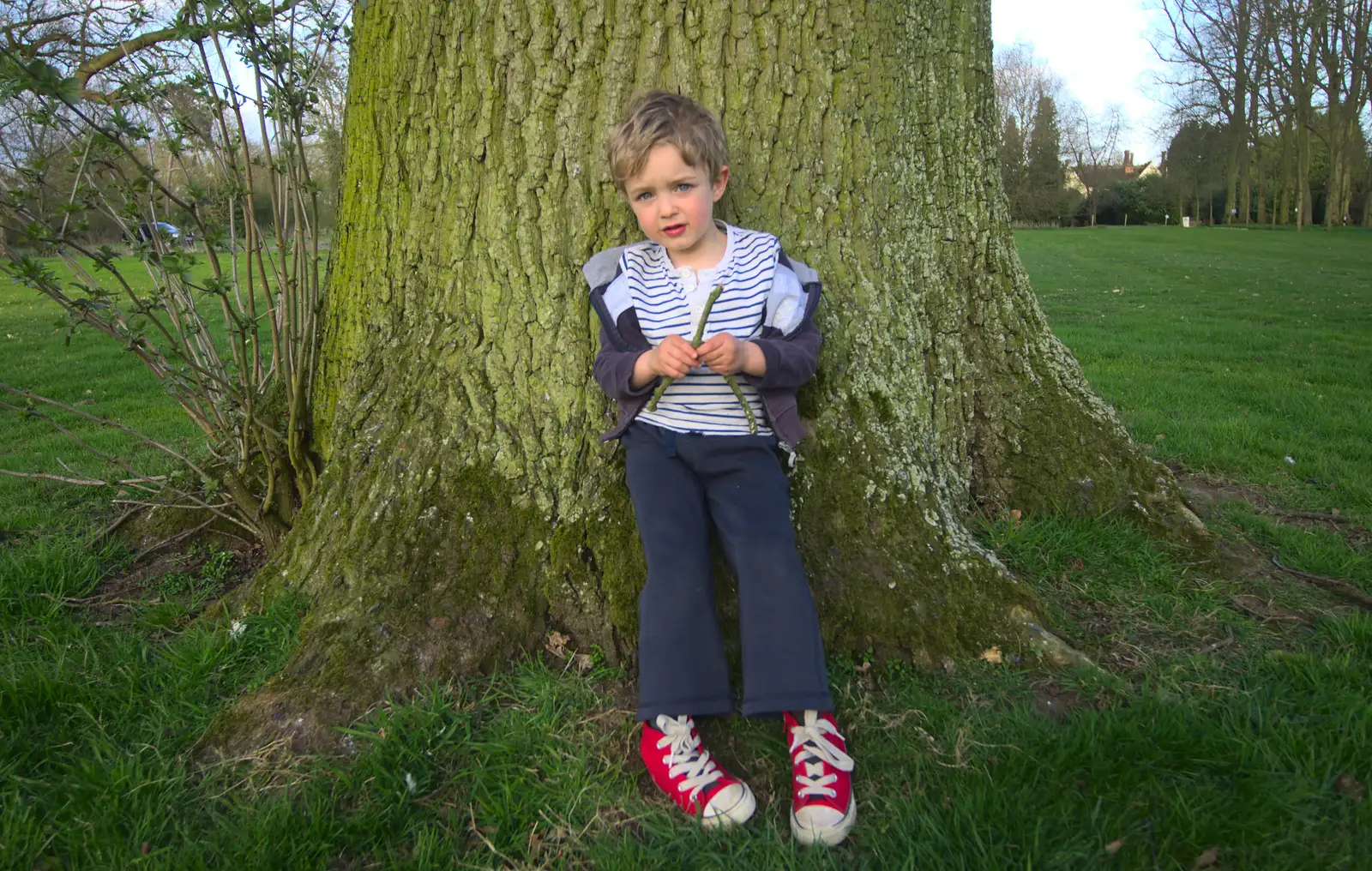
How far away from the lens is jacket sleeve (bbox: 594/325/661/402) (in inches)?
87.8

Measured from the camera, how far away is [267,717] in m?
2.10

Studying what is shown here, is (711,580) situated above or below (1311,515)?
above

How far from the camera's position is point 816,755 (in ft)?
6.30

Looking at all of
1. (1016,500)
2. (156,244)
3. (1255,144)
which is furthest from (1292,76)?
(156,244)

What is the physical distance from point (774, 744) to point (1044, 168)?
50.8m

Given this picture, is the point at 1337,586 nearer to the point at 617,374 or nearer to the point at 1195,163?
the point at 617,374

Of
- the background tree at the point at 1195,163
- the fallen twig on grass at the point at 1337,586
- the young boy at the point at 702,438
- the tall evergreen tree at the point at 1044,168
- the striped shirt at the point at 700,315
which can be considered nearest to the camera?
the young boy at the point at 702,438

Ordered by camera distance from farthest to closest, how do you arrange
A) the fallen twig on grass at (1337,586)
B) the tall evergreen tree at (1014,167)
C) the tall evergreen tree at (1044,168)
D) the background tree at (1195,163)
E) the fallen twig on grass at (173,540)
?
1. the tall evergreen tree at (1044,168)
2. the tall evergreen tree at (1014,167)
3. the background tree at (1195,163)
4. the fallen twig on grass at (173,540)
5. the fallen twig on grass at (1337,586)

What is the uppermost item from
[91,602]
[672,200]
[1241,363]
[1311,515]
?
[672,200]

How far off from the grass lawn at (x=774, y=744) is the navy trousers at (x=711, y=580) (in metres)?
0.17

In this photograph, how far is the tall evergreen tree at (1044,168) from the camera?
4556 centimetres

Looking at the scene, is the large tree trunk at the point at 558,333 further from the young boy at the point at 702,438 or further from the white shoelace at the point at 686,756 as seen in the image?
the white shoelace at the point at 686,756

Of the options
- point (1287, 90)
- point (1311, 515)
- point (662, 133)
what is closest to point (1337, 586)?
point (1311, 515)

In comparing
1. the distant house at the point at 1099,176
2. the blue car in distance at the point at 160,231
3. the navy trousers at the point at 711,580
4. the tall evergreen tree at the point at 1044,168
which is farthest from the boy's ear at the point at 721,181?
the distant house at the point at 1099,176
